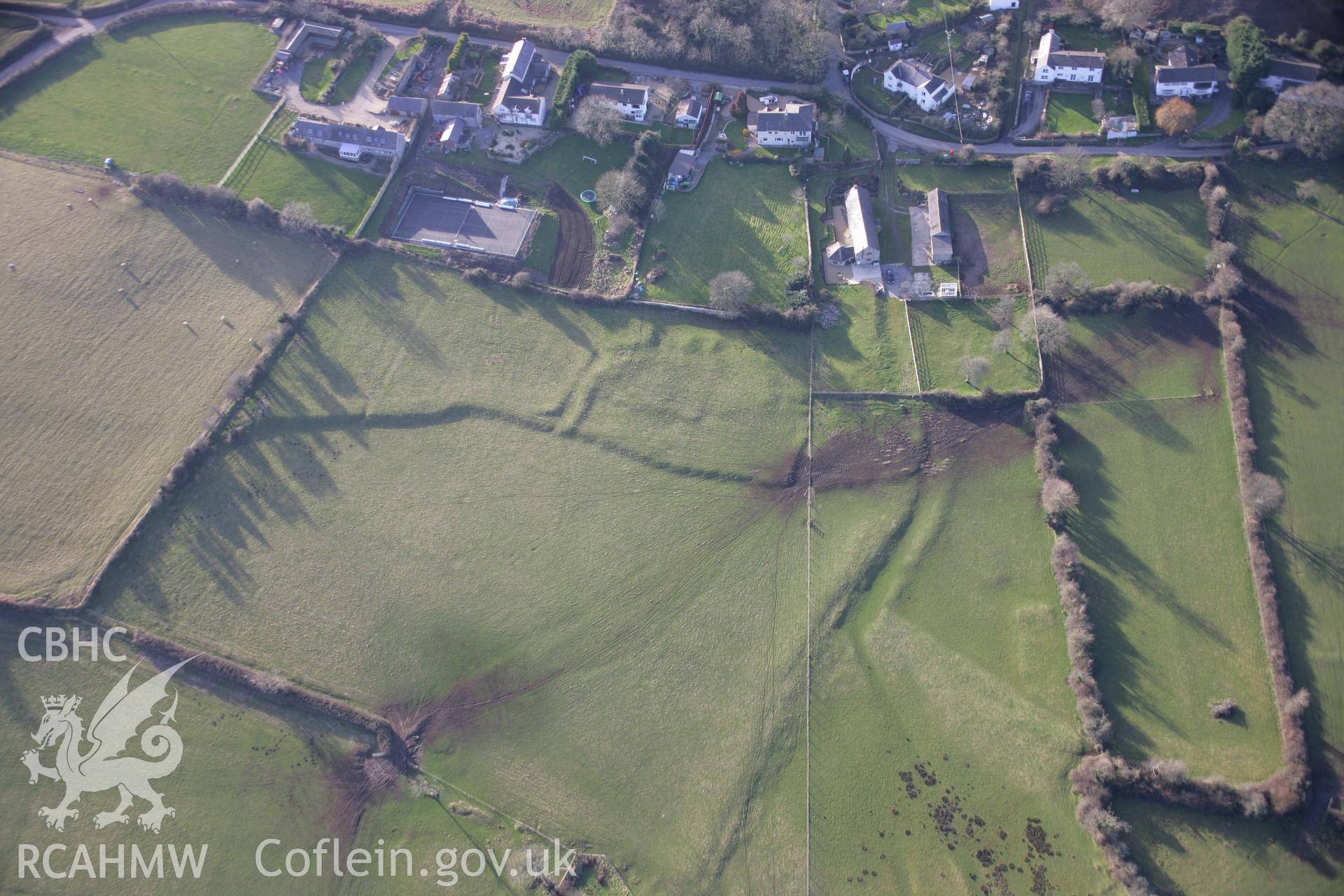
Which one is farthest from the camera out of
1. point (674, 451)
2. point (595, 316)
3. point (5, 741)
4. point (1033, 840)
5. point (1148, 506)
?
point (595, 316)

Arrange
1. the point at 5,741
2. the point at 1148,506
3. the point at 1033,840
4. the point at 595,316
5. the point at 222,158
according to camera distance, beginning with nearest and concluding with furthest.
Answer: the point at 1033,840 < the point at 5,741 < the point at 1148,506 < the point at 595,316 < the point at 222,158

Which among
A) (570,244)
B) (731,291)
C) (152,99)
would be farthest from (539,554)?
(152,99)

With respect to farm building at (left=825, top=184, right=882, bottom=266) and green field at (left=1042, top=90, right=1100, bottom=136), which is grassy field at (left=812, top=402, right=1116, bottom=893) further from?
green field at (left=1042, top=90, right=1100, bottom=136)

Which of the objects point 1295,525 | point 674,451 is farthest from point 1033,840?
point 674,451

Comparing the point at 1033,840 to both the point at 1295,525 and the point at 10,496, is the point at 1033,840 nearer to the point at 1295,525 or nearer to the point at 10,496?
the point at 1295,525

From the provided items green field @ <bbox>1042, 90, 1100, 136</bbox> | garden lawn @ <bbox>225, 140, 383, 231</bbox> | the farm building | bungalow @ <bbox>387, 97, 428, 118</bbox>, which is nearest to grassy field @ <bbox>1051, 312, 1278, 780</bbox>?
the farm building

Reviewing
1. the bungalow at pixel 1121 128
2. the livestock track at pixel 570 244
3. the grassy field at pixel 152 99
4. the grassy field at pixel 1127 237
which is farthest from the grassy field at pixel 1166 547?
the grassy field at pixel 152 99

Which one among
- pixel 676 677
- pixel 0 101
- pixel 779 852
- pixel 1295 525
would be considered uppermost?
pixel 0 101
